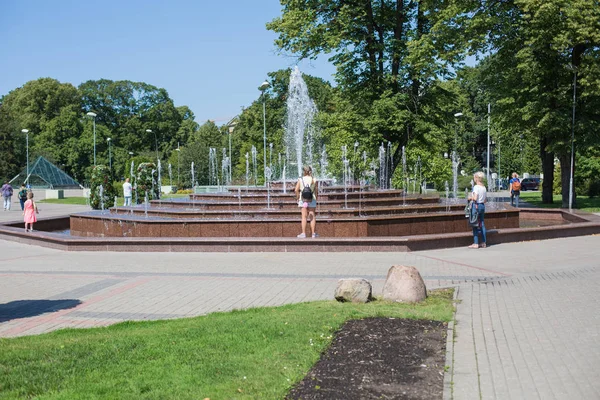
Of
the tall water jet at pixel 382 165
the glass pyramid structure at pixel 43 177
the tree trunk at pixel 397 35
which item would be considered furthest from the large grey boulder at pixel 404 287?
the glass pyramid structure at pixel 43 177

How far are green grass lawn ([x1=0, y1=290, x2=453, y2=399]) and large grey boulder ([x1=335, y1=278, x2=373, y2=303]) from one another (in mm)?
249

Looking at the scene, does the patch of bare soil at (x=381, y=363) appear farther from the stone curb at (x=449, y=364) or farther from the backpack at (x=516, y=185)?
the backpack at (x=516, y=185)

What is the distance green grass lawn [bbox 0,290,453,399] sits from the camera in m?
4.58

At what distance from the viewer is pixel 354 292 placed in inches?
303

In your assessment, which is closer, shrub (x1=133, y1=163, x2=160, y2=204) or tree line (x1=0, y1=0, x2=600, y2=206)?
tree line (x1=0, y1=0, x2=600, y2=206)

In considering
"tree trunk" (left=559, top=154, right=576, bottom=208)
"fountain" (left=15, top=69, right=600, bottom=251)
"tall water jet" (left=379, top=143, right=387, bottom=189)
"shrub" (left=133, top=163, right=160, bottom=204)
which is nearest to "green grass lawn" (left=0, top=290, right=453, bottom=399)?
"fountain" (left=15, top=69, right=600, bottom=251)

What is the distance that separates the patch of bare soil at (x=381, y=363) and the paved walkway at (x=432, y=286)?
0.21 metres

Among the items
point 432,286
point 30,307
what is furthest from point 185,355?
point 432,286

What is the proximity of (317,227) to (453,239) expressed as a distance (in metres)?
3.33

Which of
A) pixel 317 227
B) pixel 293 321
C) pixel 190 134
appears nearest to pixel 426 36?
pixel 317 227

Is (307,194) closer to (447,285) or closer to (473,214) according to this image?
(473,214)

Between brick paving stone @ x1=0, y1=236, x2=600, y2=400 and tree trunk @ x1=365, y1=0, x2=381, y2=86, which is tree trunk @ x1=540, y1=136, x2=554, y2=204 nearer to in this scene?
tree trunk @ x1=365, y1=0, x2=381, y2=86

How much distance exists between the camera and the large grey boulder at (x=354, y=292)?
7.67 meters

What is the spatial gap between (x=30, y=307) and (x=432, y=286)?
5985mm
